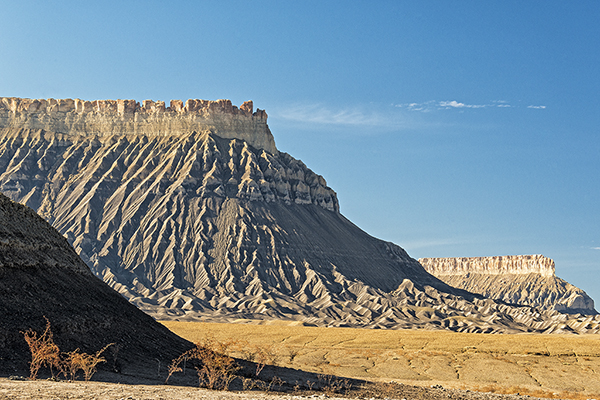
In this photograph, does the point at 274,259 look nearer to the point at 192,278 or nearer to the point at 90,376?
the point at 192,278

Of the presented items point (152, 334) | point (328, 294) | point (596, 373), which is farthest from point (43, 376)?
point (328, 294)

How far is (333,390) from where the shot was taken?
40750 mm

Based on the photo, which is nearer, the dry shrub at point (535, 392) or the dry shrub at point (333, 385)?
the dry shrub at point (333, 385)

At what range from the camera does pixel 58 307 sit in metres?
41.7

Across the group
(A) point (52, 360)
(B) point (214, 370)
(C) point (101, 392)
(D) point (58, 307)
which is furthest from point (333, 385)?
(C) point (101, 392)

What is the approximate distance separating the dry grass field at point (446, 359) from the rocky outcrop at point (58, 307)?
17.4 feet

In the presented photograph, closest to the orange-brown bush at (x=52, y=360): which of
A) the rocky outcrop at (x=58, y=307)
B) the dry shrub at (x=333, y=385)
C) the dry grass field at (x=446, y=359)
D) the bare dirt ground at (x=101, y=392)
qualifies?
the rocky outcrop at (x=58, y=307)

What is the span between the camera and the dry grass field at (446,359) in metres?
54.0

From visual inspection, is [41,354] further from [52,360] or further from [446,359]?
[446,359]

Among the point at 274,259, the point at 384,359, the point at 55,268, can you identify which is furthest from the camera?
the point at 274,259

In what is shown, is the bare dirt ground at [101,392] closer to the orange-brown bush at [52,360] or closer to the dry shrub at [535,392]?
the orange-brown bush at [52,360]

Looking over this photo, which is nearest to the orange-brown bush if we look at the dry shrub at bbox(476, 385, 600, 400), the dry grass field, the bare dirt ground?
the bare dirt ground

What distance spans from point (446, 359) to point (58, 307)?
1446 inches

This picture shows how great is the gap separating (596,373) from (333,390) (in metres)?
29.8
